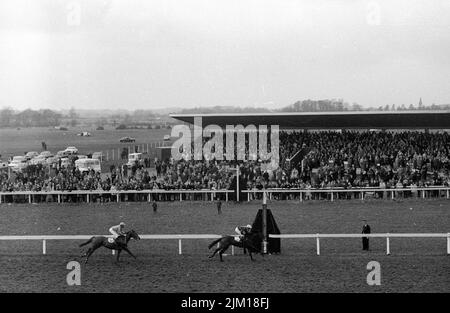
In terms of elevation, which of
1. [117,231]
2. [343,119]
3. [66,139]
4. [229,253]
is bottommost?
[229,253]

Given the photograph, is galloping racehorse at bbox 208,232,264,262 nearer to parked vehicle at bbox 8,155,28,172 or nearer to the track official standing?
the track official standing

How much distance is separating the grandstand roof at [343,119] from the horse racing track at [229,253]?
493 centimetres

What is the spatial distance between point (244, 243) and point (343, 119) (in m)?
14.2

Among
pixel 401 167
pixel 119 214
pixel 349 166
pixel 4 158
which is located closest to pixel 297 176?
pixel 349 166

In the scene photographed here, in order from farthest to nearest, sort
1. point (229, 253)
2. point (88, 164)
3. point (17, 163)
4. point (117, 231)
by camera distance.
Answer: point (17, 163), point (88, 164), point (229, 253), point (117, 231)

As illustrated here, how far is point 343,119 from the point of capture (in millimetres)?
25859

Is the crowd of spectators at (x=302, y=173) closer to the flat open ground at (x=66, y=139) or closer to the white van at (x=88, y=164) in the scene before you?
the white van at (x=88, y=164)

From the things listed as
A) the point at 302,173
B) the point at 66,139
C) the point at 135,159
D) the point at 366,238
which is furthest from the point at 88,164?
the point at 66,139

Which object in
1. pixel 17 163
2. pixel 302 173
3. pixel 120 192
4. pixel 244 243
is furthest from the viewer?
pixel 17 163

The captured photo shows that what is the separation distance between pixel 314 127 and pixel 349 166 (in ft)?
20.5

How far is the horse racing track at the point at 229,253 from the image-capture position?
10.4 meters

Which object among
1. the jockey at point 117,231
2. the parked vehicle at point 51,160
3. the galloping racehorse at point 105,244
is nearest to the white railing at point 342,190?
the jockey at point 117,231

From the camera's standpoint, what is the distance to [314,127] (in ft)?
93.8

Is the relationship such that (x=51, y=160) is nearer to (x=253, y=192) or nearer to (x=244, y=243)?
(x=253, y=192)
